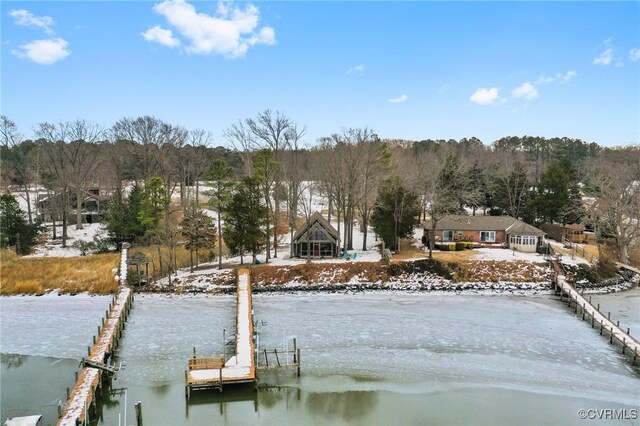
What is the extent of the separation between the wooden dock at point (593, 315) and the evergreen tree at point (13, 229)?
47262mm

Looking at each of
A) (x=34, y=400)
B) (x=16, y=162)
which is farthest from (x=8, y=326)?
(x=16, y=162)

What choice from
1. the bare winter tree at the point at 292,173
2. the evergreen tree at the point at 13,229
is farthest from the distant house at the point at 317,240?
the evergreen tree at the point at 13,229

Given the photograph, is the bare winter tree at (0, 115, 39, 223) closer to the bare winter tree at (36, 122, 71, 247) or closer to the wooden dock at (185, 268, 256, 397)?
the bare winter tree at (36, 122, 71, 247)

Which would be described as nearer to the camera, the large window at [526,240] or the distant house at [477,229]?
the large window at [526,240]

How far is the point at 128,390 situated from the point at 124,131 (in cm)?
5299

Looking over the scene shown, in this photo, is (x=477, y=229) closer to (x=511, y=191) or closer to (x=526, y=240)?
(x=526, y=240)

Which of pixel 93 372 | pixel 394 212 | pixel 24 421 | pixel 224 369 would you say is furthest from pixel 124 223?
pixel 24 421

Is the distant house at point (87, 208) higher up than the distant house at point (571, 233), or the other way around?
the distant house at point (87, 208)

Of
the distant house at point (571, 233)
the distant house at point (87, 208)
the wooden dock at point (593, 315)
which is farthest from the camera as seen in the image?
the distant house at point (87, 208)

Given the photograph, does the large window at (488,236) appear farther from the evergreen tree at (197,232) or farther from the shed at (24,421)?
the shed at (24,421)

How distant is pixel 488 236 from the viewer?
4669 centimetres

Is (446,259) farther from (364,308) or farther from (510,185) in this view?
(510,185)

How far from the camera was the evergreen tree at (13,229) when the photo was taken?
43.6m

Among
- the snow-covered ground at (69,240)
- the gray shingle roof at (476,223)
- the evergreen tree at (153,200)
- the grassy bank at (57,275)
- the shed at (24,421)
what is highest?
the evergreen tree at (153,200)
